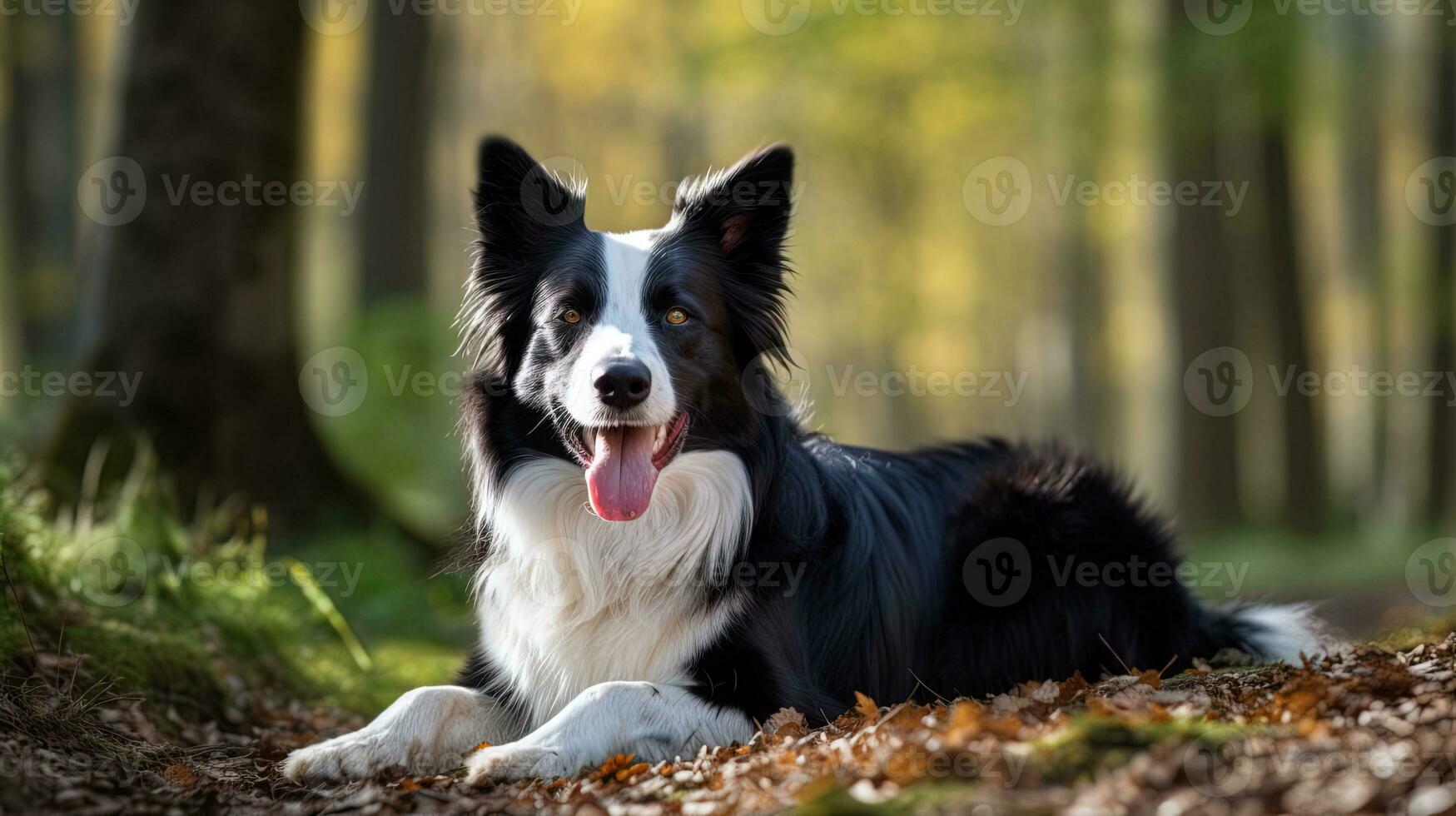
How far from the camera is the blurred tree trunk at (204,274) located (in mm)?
7582

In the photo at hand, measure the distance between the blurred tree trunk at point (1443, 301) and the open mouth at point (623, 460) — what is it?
12384 millimetres

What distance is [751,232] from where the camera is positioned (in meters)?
5.63

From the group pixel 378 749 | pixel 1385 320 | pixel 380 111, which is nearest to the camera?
pixel 378 749

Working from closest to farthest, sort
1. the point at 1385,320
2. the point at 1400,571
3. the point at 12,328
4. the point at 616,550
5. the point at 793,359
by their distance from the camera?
the point at 616,550 → the point at 793,359 → the point at 1400,571 → the point at 12,328 → the point at 1385,320

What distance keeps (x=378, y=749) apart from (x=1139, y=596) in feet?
11.4

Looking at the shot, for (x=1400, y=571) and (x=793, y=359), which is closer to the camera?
(x=793, y=359)

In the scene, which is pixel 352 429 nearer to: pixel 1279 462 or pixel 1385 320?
pixel 1279 462

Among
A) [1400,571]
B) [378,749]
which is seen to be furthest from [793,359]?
[1400,571]

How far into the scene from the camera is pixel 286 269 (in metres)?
8.36
